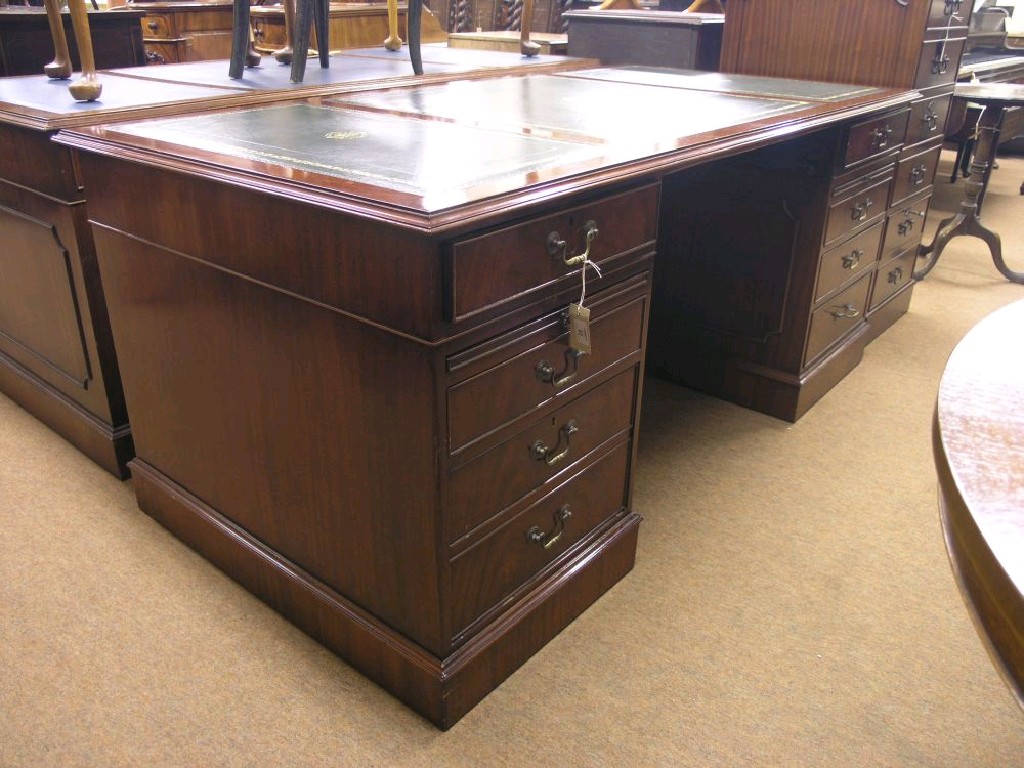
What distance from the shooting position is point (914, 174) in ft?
8.94

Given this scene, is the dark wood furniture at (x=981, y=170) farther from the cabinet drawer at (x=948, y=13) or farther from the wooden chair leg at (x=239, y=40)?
the wooden chair leg at (x=239, y=40)

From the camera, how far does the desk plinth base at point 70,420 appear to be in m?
2.00

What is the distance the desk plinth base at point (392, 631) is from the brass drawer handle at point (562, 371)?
1.27 ft

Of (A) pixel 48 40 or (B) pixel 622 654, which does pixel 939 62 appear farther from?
(A) pixel 48 40

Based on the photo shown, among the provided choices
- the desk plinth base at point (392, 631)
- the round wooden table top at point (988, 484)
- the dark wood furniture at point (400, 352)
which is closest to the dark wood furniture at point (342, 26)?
the dark wood furniture at point (400, 352)

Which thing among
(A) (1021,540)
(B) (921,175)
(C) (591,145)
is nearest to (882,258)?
(B) (921,175)

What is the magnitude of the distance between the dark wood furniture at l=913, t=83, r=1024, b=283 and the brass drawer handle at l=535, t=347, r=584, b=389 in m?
2.45

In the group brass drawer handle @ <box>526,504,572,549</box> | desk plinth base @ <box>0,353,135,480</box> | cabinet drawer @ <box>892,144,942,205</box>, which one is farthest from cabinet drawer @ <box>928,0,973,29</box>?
desk plinth base @ <box>0,353,135,480</box>

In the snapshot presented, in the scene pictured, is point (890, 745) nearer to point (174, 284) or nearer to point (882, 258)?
point (174, 284)

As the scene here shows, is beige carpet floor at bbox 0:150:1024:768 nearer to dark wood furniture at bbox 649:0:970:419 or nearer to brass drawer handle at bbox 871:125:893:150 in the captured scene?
dark wood furniture at bbox 649:0:970:419

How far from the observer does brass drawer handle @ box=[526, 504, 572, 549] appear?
4.76 ft

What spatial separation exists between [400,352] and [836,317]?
170cm

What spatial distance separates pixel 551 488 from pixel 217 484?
0.66 metres

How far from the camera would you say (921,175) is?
110 inches
